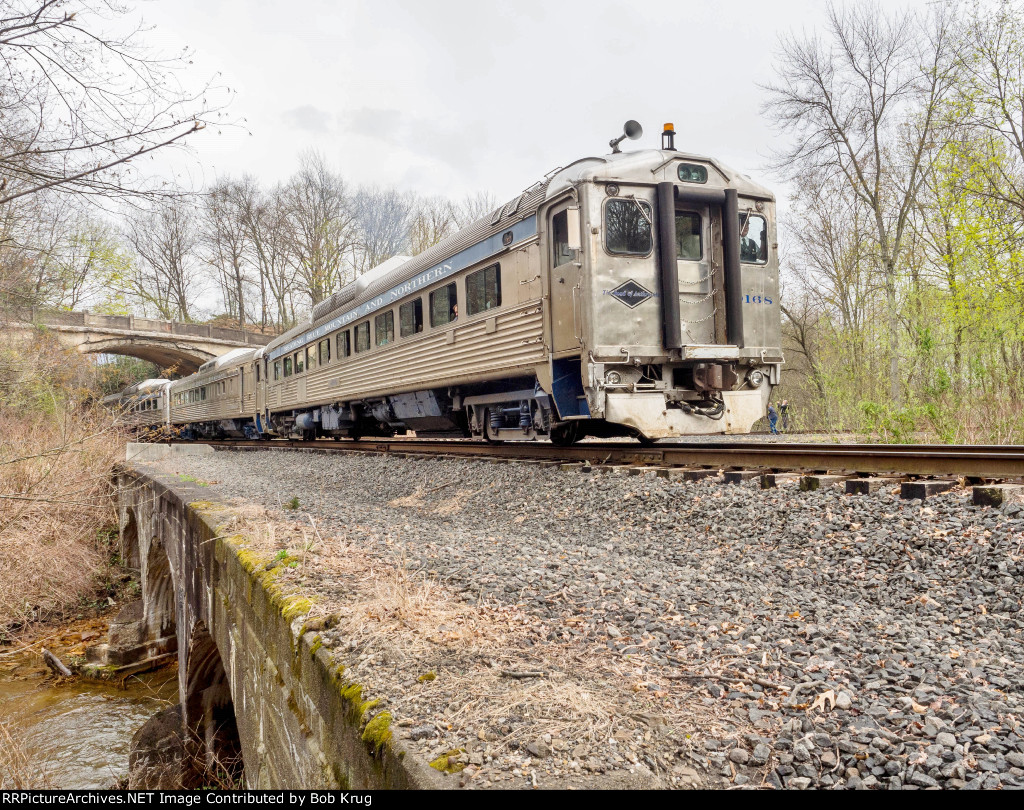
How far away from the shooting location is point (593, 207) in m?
6.86

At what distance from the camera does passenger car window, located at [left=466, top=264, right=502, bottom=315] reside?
8219 millimetres

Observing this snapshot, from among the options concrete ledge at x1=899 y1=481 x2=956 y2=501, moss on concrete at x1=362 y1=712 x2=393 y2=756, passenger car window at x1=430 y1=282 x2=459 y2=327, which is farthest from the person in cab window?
moss on concrete at x1=362 y1=712 x2=393 y2=756

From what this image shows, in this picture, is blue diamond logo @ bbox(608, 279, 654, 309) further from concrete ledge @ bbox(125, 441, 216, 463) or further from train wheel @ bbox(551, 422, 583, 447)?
concrete ledge @ bbox(125, 441, 216, 463)

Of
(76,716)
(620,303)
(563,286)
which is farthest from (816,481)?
(76,716)

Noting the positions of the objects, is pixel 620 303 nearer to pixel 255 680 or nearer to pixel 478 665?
pixel 255 680

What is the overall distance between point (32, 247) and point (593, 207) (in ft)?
20.3

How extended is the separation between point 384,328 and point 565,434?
187 inches

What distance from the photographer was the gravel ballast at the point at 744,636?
5.39ft

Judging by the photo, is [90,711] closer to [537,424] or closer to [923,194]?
[537,424]

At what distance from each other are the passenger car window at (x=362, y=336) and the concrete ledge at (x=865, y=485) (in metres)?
9.44

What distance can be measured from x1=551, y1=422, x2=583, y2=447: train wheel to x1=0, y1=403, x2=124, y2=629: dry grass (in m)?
5.36

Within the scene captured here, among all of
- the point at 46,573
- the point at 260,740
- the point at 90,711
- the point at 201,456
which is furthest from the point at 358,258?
the point at 260,740

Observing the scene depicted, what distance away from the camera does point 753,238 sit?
25.0ft

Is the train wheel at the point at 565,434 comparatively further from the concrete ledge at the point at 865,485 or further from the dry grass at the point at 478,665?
the dry grass at the point at 478,665
